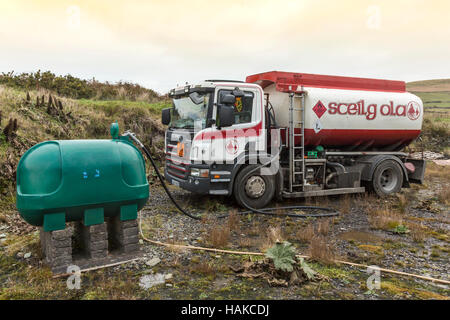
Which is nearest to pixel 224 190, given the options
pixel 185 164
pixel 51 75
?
pixel 185 164

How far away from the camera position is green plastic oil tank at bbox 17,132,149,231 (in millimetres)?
4207

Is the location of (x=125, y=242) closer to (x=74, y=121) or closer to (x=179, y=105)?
(x=179, y=105)

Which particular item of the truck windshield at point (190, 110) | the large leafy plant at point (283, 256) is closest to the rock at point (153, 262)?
the large leafy plant at point (283, 256)

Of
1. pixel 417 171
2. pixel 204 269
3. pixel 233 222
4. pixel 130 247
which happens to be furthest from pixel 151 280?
pixel 417 171

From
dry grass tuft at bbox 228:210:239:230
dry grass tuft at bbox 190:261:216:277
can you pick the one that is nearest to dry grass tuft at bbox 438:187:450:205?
dry grass tuft at bbox 228:210:239:230

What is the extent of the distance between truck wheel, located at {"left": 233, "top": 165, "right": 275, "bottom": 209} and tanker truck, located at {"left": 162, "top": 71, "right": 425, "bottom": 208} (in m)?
0.02

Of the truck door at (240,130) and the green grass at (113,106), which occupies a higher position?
the green grass at (113,106)

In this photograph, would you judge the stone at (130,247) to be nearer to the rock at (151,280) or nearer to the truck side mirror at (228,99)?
the rock at (151,280)

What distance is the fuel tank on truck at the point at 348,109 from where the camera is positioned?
8391 mm

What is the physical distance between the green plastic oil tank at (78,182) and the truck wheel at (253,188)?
3158 mm

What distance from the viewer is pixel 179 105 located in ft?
27.1

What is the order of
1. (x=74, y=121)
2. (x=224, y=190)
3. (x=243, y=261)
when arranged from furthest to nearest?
(x=74, y=121) < (x=224, y=190) < (x=243, y=261)

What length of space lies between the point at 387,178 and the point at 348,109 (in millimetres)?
2725

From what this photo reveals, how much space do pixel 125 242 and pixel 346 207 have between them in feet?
17.8
